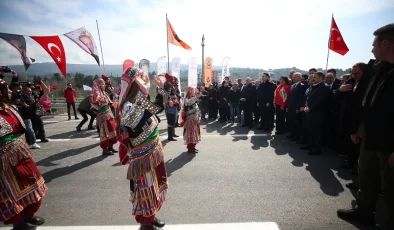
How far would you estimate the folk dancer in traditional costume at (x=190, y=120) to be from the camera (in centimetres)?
630

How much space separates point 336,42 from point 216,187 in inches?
347

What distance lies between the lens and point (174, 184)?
14.0 ft

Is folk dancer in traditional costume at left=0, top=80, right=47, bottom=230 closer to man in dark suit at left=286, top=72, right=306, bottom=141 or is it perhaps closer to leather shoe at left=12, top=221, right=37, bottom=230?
leather shoe at left=12, top=221, right=37, bottom=230

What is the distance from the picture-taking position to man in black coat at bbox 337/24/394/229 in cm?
241

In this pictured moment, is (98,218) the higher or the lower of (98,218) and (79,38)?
the lower

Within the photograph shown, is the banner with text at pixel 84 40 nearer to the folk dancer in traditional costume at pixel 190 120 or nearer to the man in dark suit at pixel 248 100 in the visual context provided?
the folk dancer in traditional costume at pixel 190 120

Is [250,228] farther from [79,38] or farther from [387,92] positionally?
[79,38]

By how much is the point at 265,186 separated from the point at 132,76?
304 centimetres

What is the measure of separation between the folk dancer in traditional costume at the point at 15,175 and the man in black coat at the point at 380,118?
408cm

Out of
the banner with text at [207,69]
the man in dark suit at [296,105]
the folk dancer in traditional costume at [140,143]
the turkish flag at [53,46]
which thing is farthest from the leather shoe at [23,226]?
the banner with text at [207,69]

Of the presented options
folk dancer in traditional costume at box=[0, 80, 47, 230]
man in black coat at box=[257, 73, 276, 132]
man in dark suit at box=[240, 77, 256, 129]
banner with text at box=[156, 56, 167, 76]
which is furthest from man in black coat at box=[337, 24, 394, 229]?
banner with text at box=[156, 56, 167, 76]

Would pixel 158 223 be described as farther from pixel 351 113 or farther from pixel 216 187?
pixel 351 113

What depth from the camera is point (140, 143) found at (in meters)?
2.61

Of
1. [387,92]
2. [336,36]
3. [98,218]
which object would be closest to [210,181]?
[98,218]
